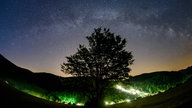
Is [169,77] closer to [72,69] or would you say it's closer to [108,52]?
[108,52]

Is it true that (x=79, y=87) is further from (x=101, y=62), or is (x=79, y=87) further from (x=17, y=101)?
(x=17, y=101)

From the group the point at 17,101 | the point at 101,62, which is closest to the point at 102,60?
the point at 101,62

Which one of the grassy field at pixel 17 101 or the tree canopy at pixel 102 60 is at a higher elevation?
the tree canopy at pixel 102 60

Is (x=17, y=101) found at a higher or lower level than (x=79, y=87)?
lower

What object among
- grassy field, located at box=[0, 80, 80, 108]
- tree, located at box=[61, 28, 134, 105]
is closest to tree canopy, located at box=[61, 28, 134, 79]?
tree, located at box=[61, 28, 134, 105]

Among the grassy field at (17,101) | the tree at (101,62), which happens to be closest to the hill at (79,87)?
the tree at (101,62)

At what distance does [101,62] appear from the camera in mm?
26641

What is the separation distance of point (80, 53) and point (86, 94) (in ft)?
16.0

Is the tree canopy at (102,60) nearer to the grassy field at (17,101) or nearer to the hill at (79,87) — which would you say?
the hill at (79,87)

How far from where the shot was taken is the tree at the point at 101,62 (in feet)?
86.4

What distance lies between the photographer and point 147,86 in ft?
86.2

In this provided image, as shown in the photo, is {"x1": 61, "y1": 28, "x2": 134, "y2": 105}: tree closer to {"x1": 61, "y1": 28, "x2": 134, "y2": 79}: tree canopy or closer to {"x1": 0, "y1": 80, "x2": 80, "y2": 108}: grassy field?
{"x1": 61, "y1": 28, "x2": 134, "y2": 79}: tree canopy

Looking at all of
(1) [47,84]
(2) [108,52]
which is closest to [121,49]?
(2) [108,52]

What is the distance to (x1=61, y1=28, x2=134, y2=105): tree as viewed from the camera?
26328 millimetres
